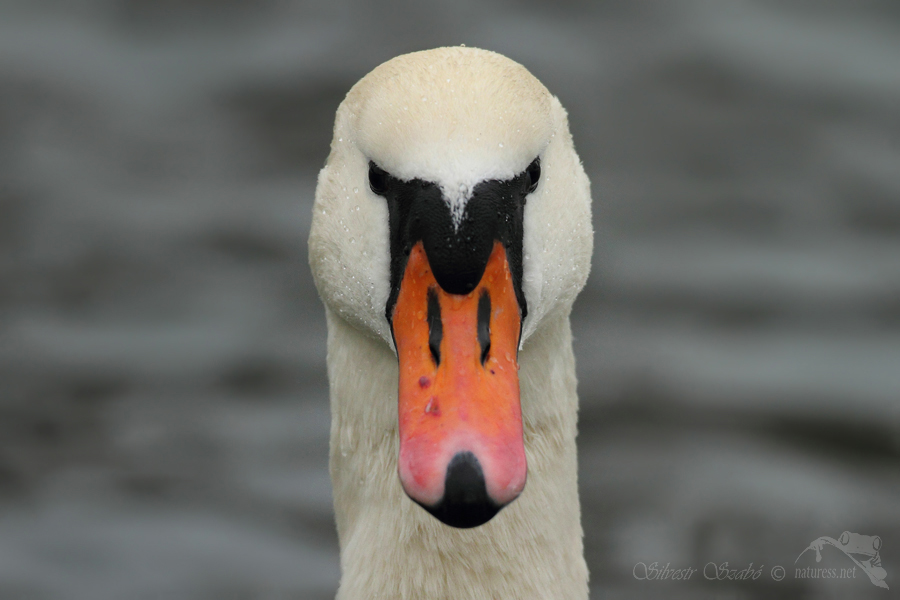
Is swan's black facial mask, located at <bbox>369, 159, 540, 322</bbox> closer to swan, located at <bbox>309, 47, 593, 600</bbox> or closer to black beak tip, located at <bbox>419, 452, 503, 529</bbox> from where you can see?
swan, located at <bbox>309, 47, 593, 600</bbox>

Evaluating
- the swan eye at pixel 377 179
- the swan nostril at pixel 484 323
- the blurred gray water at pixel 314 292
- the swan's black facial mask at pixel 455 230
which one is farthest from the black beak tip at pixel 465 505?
the blurred gray water at pixel 314 292

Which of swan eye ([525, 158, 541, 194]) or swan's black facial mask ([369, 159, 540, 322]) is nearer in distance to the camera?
swan's black facial mask ([369, 159, 540, 322])

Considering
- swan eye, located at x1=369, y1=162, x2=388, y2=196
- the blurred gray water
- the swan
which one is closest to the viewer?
the swan

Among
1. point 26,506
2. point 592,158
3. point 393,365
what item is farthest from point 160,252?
point 393,365

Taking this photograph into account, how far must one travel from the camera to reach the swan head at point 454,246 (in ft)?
7.45

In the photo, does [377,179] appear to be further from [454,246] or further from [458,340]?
[458,340]

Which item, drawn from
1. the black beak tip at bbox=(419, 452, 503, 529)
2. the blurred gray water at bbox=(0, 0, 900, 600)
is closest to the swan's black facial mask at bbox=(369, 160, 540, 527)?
the black beak tip at bbox=(419, 452, 503, 529)

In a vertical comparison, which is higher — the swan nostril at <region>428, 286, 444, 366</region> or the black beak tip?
the swan nostril at <region>428, 286, 444, 366</region>

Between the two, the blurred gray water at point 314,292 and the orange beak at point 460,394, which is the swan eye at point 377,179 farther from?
the blurred gray water at point 314,292

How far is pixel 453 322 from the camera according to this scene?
243 cm

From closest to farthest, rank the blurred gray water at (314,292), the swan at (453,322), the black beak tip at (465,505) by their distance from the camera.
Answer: the black beak tip at (465,505) < the swan at (453,322) < the blurred gray water at (314,292)

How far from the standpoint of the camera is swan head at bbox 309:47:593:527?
89.4 inches

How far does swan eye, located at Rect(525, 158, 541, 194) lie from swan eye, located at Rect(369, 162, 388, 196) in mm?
302

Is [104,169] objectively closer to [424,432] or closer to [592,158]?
[592,158]
